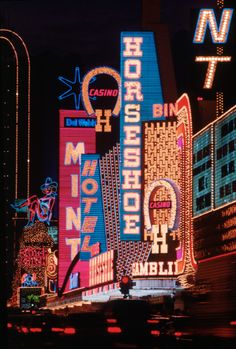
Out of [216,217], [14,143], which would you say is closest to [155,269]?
[216,217]

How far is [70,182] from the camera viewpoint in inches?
3509

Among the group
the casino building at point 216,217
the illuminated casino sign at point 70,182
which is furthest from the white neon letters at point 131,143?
the illuminated casino sign at point 70,182

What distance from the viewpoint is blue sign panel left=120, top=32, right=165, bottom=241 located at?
174 feet

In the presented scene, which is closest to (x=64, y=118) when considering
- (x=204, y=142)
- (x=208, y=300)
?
(x=204, y=142)

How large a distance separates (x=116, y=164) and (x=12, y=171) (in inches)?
2929

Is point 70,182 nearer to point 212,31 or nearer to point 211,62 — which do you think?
point 211,62

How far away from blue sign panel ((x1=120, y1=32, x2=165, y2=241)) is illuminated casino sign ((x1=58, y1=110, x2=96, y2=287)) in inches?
1299

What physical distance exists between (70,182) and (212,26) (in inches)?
2143

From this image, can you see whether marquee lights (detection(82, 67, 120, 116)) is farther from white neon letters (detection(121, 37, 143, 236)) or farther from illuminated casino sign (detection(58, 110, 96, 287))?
white neon letters (detection(121, 37, 143, 236))

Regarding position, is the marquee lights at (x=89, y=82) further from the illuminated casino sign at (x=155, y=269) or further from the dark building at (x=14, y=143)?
the dark building at (x=14, y=143)

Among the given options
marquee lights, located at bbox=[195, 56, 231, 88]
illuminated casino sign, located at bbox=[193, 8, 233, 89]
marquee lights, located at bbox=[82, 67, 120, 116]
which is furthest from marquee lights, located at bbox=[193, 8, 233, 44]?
marquee lights, located at bbox=[82, 67, 120, 116]

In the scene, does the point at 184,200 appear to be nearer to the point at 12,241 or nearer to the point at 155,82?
the point at 155,82

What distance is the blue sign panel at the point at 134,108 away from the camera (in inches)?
2090

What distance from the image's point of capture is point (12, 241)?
149875mm
